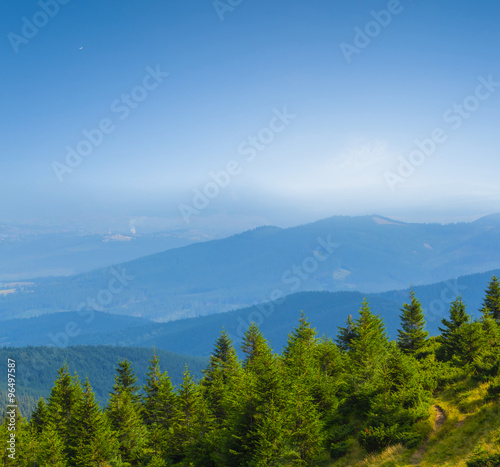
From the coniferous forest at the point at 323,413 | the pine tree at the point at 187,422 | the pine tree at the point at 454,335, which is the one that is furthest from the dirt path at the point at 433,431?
the pine tree at the point at 187,422

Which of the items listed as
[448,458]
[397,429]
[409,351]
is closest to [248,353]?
[409,351]

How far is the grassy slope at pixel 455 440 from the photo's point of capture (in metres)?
22.1

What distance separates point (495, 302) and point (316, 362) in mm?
Result: 31037

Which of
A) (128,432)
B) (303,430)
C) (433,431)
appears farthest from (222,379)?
(433,431)

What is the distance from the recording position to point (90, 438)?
1655 inches

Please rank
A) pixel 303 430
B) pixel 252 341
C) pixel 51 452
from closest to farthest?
pixel 303 430, pixel 51 452, pixel 252 341

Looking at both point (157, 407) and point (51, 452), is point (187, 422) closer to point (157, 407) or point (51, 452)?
point (157, 407)

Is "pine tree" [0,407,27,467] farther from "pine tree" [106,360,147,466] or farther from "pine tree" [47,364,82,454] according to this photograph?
"pine tree" [106,360,147,466]

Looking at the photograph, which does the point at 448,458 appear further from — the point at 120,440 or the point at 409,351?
the point at 120,440

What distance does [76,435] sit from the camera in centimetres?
4338

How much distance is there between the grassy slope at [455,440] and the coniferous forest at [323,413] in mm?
103

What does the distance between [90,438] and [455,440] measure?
3687 centimetres

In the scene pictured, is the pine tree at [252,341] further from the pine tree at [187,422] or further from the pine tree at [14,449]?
the pine tree at [14,449]

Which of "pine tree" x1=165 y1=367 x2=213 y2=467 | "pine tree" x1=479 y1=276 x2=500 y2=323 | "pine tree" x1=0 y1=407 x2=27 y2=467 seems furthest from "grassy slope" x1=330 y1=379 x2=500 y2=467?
"pine tree" x1=0 y1=407 x2=27 y2=467
